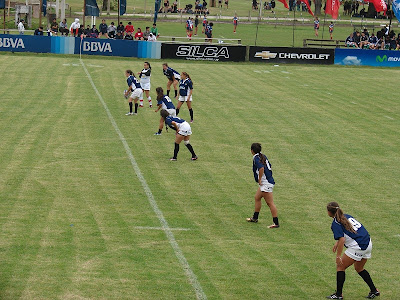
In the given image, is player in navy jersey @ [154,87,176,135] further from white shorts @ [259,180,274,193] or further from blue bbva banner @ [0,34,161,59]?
blue bbva banner @ [0,34,161,59]

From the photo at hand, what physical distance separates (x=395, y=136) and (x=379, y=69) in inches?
1006

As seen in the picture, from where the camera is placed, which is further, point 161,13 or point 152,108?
point 161,13

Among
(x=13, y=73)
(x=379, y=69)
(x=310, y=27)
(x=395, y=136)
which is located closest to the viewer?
(x=395, y=136)

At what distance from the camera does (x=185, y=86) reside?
30.7 metres

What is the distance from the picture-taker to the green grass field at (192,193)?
14047 millimetres

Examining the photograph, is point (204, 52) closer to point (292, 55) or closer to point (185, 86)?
point (292, 55)

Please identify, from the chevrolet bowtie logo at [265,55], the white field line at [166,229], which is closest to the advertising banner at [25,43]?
the chevrolet bowtie logo at [265,55]

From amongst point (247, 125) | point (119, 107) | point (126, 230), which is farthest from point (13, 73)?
point (126, 230)

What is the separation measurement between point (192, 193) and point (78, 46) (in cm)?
3418

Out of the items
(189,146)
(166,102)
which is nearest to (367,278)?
(189,146)

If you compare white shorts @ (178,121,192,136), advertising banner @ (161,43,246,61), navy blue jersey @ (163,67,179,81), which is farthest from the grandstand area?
advertising banner @ (161,43,246,61)

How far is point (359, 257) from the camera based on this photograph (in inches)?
514

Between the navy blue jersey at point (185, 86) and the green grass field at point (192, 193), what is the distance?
1538mm

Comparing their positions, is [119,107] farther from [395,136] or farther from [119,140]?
[395,136]
